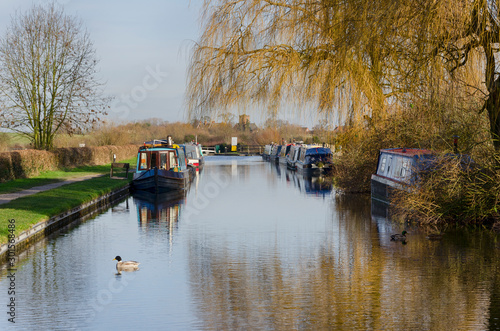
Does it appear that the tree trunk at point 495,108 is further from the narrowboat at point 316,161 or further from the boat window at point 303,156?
the boat window at point 303,156

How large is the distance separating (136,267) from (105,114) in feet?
92.3

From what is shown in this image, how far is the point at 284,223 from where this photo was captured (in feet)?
62.4

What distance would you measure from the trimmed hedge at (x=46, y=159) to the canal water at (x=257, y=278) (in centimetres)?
1188

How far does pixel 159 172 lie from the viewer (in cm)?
3002

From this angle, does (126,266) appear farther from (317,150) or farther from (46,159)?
(317,150)

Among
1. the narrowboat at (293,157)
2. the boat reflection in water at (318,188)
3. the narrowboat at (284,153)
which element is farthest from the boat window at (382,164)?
the narrowboat at (284,153)

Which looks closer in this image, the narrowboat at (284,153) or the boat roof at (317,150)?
the boat roof at (317,150)

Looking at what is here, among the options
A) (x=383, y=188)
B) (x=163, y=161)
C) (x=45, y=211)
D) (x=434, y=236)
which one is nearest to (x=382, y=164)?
(x=383, y=188)

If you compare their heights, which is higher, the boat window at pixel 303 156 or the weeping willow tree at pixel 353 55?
the weeping willow tree at pixel 353 55

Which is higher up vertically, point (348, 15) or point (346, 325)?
point (348, 15)

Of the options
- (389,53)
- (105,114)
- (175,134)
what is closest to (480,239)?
(389,53)

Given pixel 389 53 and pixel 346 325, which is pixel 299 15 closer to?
pixel 389 53

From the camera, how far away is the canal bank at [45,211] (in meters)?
13.7

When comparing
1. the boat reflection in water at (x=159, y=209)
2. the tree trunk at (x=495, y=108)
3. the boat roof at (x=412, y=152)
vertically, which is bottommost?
the boat reflection in water at (x=159, y=209)
